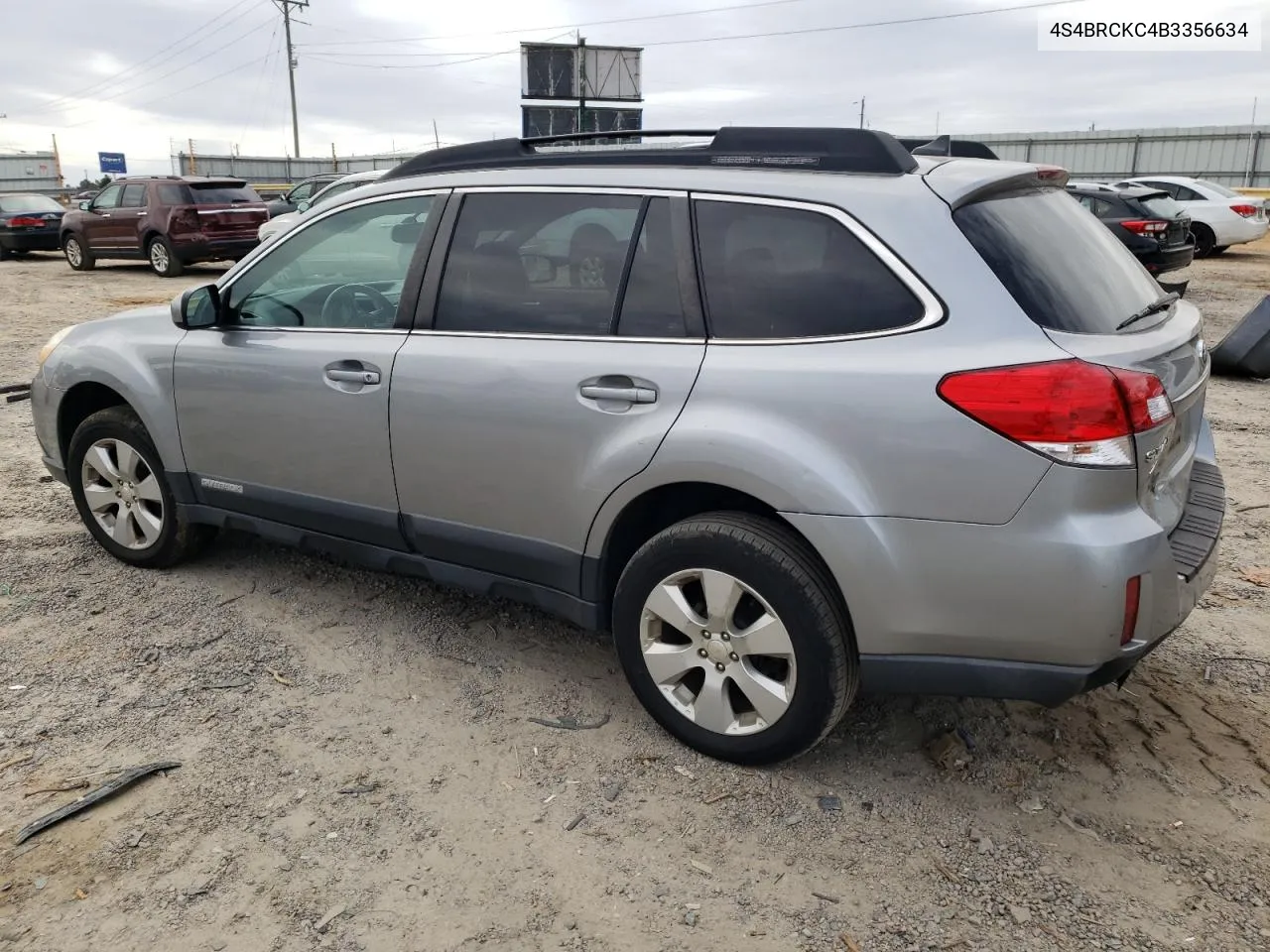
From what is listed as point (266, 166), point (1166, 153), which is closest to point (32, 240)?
point (266, 166)

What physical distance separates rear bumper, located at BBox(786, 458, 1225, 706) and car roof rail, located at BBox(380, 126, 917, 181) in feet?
3.35

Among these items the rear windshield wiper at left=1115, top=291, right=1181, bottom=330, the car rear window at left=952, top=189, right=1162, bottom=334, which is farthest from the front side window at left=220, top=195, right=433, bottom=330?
the rear windshield wiper at left=1115, top=291, right=1181, bottom=330

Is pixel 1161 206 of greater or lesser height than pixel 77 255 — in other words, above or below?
above

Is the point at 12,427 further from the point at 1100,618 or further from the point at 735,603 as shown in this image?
the point at 1100,618

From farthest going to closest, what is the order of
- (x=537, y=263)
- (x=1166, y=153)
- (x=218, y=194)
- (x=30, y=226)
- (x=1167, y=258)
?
(x=1166, y=153) → (x=30, y=226) → (x=218, y=194) → (x=1167, y=258) → (x=537, y=263)

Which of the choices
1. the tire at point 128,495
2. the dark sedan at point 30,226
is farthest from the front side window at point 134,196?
the tire at point 128,495

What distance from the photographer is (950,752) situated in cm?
316

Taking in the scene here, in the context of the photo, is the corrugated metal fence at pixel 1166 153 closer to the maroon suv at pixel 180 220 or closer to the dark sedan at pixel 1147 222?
the dark sedan at pixel 1147 222

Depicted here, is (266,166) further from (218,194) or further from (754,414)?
(754,414)

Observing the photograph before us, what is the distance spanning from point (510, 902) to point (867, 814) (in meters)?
1.02

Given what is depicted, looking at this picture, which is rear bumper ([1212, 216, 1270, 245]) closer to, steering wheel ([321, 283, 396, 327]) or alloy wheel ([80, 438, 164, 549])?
steering wheel ([321, 283, 396, 327])

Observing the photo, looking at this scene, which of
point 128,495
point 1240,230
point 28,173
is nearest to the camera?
point 128,495

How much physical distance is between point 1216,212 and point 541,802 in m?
20.9

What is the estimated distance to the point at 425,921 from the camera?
247 centimetres
